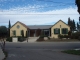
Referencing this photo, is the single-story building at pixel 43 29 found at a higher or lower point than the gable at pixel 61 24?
lower

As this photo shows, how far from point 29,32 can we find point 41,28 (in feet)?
13.3

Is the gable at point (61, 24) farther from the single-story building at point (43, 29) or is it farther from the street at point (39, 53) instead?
the street at point (39, 53)

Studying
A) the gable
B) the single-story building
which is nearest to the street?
the single-story building

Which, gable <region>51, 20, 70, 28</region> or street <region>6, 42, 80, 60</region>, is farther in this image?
gable <region>51, 20, 70, 28</region>

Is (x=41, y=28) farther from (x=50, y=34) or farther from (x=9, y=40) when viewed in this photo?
(x=9, y=40)

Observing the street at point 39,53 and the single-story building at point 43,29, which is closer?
the street at point 39,53

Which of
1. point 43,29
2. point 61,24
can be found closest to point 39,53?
point 61,24

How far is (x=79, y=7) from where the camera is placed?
29.8 m

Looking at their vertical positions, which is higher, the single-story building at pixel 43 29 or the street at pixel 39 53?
the single-story building at pixel 43 29

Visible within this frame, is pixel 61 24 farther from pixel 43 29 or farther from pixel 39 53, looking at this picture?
pixel 39 53

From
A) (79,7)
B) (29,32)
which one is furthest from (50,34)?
(79,7)

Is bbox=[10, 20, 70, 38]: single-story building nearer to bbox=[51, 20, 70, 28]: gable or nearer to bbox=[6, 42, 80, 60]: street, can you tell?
bbox=[51, 20, 70, 28]: gable

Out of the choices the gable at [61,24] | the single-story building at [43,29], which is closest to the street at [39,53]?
the single-story building at [43,29]

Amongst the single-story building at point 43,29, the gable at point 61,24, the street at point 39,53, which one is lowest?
the street at point 39,53
